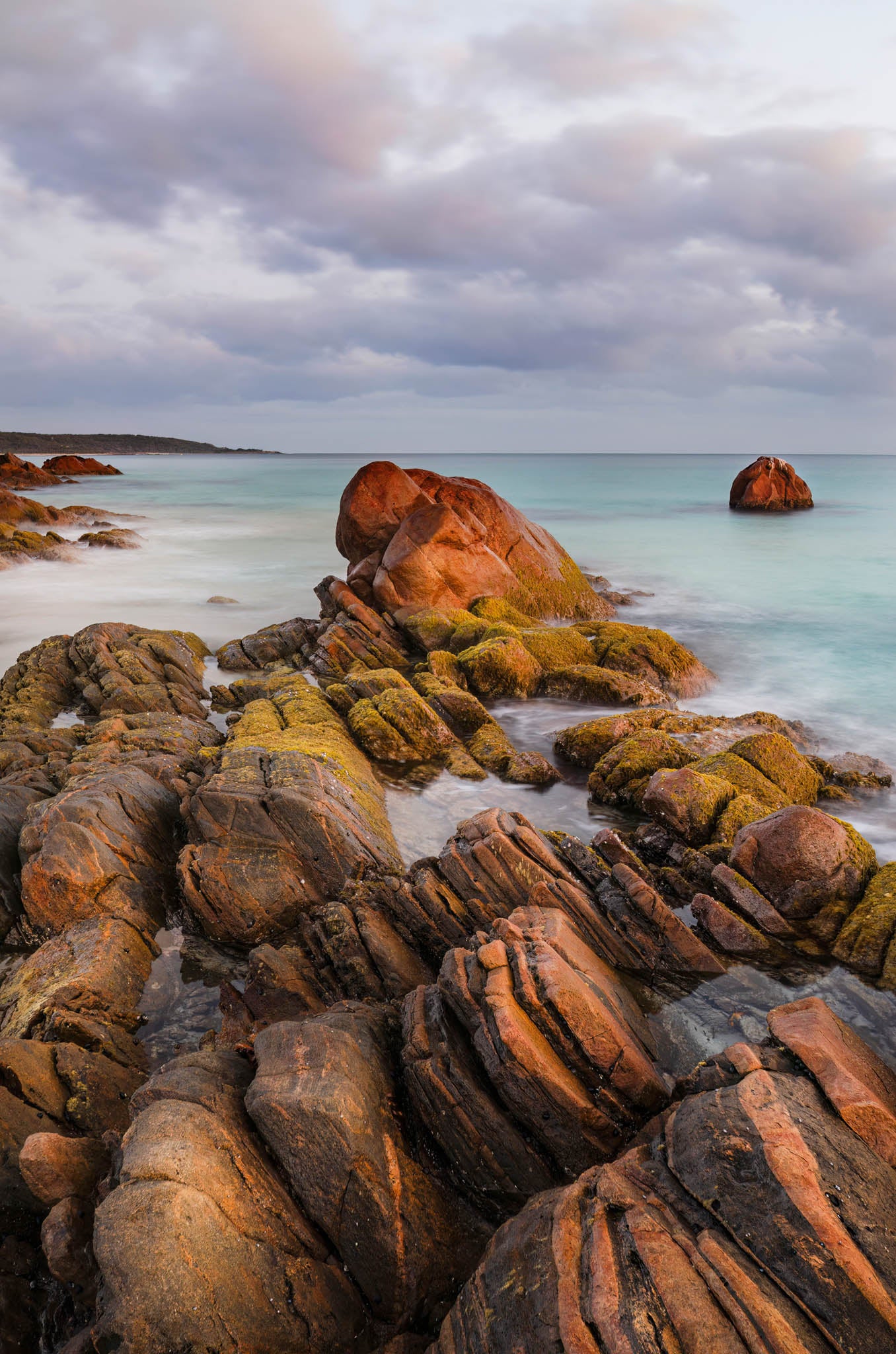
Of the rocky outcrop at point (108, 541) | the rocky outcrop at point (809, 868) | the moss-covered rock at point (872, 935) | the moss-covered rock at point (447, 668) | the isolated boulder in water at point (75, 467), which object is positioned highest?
the isolated boulder in water at point (75, 467)

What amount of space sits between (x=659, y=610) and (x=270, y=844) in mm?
20186

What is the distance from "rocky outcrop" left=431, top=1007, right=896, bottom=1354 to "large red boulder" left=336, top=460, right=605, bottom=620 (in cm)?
1548

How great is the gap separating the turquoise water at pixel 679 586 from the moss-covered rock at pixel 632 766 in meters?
0.55

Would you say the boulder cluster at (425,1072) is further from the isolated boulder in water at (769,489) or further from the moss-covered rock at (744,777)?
the isolated boulder in water at (769,489)

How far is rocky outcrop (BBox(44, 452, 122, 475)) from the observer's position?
10325cm

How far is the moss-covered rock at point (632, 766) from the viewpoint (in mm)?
10828

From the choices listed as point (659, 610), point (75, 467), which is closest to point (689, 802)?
point (659, 610)

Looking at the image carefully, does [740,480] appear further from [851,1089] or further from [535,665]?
[851,1089]

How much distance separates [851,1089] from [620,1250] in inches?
67.0

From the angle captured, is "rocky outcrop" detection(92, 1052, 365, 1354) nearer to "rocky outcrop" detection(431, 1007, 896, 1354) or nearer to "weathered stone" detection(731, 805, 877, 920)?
"rocky outcrop" detection(431, 1007, 896, 1354)

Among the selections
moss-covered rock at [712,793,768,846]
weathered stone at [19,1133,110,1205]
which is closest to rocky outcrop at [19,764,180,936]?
weathered stone at [19,1133,110,1205]

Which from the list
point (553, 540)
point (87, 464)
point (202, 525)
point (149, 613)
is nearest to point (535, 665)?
point (553, 540)

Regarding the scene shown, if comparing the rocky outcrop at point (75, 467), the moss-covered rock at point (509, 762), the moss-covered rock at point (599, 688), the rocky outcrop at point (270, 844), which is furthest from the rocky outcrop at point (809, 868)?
the rocky outcrop at point (75, 467)

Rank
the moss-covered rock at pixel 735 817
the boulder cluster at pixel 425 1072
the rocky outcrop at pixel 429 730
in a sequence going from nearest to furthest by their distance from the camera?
1. the boulder cluster at pixel 425 1072
2. the moss-covered rock at pixel 735 817
3. the rocky outcrop at pixel 429 730
